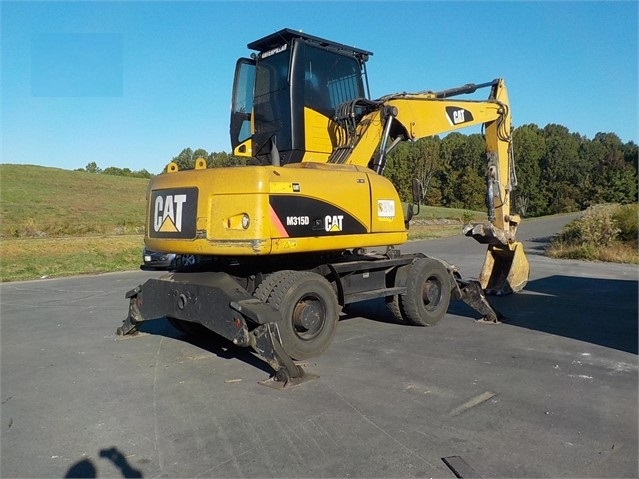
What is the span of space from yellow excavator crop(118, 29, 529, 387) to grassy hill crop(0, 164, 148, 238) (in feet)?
73.5

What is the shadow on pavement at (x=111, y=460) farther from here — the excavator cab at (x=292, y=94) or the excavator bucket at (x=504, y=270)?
the excavator bucket at (x=504, y=270)

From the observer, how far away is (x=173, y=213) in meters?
7.03

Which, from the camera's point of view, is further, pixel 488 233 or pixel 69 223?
pixel 69 223

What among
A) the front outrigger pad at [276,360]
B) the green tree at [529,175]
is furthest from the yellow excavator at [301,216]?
the green tree at [529,175]

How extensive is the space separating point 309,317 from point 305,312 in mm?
102

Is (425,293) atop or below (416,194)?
below

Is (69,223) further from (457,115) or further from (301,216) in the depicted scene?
(301,216)

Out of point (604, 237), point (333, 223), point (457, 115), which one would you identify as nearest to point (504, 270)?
point (457, 115)

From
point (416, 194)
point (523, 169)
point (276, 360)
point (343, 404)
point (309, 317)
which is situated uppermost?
point (523, 169)

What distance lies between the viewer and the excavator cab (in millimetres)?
7895

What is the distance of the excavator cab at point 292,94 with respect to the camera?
7.89 meters

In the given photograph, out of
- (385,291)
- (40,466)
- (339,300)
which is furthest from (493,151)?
(40,466)

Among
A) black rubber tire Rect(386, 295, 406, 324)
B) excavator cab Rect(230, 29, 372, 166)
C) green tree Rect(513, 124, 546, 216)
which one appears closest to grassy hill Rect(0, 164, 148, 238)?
excavator cab Rect(230, 29, 372, 166)

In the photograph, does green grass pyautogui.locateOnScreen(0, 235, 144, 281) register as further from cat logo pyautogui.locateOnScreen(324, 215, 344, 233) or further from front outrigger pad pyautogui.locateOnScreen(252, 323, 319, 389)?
front outrigger pad pyautogui.locateOnScreen(252, 323, 319, 389)
